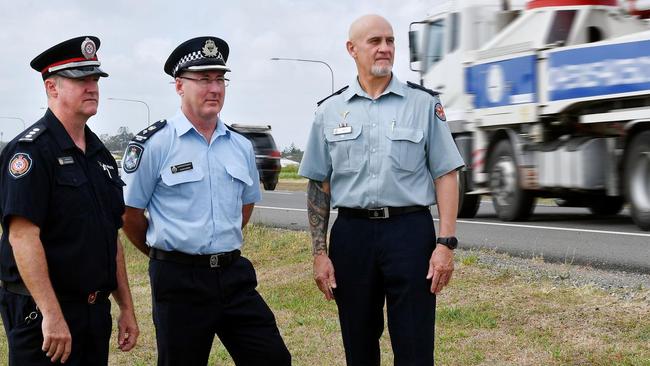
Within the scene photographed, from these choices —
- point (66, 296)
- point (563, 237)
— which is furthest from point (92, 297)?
point (563, 237)

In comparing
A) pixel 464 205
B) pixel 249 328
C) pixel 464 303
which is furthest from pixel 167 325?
pixel 464 205

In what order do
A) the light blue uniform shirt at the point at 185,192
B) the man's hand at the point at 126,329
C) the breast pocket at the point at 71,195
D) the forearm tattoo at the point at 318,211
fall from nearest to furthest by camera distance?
the breast pocket at the point at 71,195
the man's hand at the point at 126,329
the light blue uniform shirt at the point at 185,192
the forearm tattoo at the point at 318,211

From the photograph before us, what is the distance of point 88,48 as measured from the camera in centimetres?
412

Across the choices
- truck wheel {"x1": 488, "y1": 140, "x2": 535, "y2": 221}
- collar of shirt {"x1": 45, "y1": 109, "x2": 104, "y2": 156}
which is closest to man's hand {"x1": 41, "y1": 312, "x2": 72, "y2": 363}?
collar of shirt {"x1": 45, "y1": 109, "x2": 104, "y2": 156}

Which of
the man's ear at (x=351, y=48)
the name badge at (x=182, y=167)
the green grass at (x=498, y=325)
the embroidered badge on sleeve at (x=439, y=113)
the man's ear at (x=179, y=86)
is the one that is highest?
the man's ear at (x=351, y=48)

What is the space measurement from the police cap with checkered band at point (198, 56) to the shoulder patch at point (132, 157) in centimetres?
38

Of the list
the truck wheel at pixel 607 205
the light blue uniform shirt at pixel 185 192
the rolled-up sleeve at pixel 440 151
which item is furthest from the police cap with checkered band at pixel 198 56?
the truck wheel at pixel 607 205

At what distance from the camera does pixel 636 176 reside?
12.7 meters

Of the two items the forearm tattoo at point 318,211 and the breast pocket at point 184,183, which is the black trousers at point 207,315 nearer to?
the breast pocket at point 184,183

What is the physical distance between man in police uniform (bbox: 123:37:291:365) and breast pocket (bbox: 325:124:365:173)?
0.43 meters

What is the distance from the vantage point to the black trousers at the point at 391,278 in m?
4.56

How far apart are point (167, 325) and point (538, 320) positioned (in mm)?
3231

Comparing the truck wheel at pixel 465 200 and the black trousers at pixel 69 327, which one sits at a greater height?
the black trousers at pixel 69 327

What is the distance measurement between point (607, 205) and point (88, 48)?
1274cm
